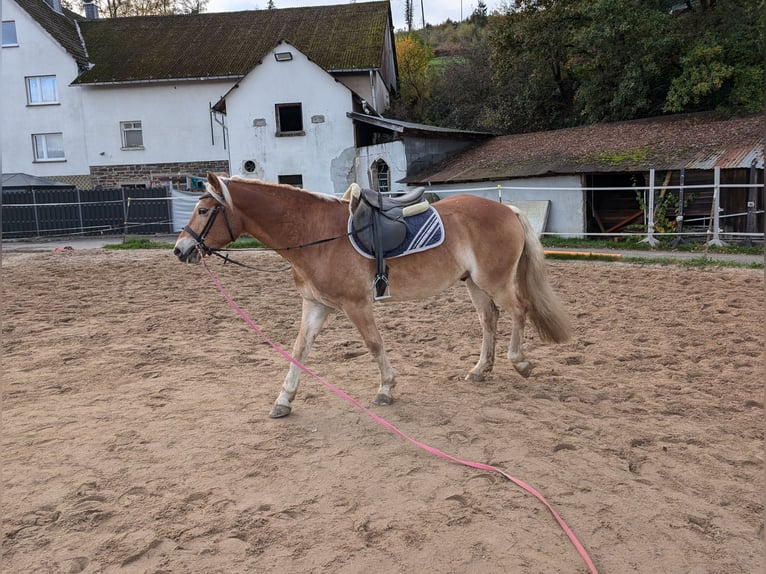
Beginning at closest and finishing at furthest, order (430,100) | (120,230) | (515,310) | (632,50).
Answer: (515,310) < (632,50) < (120,230) < (430,100)

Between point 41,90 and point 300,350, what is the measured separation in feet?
103

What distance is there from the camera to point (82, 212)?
23.0 m

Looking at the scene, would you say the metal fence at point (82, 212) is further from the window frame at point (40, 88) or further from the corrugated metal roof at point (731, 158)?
the corrugated metal roof at point (731, 158)

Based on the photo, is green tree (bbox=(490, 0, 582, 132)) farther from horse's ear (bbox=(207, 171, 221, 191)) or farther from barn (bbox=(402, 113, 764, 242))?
horse's ear (bbox=(207, 171, 221, 191))

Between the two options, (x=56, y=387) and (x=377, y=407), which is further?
(x=56, y=387)

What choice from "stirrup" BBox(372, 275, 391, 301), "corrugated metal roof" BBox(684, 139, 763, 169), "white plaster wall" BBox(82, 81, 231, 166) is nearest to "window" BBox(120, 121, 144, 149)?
"white plaster wall" BBox(82, 81, 231, 166)

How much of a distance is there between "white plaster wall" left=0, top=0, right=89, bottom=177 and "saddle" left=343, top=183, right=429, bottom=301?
28804 millimetres

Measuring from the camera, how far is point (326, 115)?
24.6 meters

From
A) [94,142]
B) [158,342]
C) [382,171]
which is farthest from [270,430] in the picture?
[94,142]

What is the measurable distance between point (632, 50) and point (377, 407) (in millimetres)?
21987

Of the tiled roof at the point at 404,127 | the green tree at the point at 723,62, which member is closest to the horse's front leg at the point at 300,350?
the tiled roof at the point at 404,127

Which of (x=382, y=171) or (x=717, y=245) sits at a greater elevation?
(x=382, y=171)

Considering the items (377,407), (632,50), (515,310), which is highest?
(632,50)

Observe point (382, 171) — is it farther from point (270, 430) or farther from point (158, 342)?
point (270, 430)
